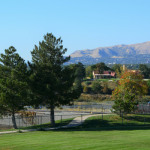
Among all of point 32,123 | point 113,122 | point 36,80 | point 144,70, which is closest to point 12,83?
point 36,80

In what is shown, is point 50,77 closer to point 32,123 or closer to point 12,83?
point 12,83

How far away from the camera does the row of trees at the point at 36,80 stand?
31.5m

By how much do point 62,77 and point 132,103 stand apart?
39.4 ft

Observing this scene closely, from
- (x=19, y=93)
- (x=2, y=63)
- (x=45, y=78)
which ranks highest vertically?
(x=2, y=63)

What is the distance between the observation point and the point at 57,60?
35.8 metres

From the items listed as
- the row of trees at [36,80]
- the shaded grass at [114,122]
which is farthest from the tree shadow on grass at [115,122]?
the row of trees at [36,80]

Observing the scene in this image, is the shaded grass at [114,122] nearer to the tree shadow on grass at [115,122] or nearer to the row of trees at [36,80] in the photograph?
the tree shadow on grass at [115,122]

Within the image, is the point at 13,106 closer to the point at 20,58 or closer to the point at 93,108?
the point at 20,58

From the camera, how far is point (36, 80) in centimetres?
3416

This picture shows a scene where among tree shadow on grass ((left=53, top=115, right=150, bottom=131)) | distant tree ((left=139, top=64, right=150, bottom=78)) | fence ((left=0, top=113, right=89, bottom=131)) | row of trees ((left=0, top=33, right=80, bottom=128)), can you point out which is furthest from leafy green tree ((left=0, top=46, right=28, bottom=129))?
distant tree ((left=139, top=64, right=150, bottom=78))

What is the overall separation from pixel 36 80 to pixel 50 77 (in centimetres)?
213

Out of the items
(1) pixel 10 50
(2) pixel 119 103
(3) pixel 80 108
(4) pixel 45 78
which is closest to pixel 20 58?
(1) pixel 10 50

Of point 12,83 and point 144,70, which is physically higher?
point 144,70

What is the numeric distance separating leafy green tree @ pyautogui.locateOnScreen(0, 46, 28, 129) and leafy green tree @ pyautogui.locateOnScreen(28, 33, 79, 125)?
62.0 inches
